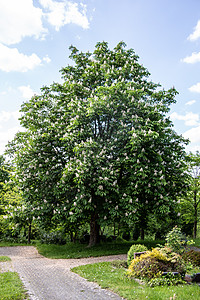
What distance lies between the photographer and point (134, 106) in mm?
13977

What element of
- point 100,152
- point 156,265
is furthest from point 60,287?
point 100,152

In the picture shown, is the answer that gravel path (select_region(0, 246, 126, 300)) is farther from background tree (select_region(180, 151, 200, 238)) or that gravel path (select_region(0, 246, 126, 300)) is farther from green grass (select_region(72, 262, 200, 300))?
background tree (select_region(180, 151, 200, 238))

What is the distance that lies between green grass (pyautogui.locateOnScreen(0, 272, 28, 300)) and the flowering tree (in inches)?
192

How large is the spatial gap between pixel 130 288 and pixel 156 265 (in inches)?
58.8

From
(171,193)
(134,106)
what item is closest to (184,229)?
(171,193)

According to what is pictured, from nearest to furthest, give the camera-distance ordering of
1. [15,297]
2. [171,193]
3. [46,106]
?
[15,297]
[171,193]
[46,106]

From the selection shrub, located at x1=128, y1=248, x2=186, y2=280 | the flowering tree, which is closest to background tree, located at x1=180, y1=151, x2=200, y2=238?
the flowering tree

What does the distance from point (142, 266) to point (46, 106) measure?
12.0 m

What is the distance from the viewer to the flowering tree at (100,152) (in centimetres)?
1298

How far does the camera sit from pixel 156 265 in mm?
8188

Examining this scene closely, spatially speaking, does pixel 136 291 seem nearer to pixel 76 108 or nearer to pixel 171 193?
pixel 171 193

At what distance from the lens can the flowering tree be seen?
1298cm

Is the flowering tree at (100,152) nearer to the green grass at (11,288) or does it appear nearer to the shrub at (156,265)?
the shrub at (156,265)

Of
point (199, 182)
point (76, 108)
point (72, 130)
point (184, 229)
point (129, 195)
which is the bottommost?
point (184, 229)
